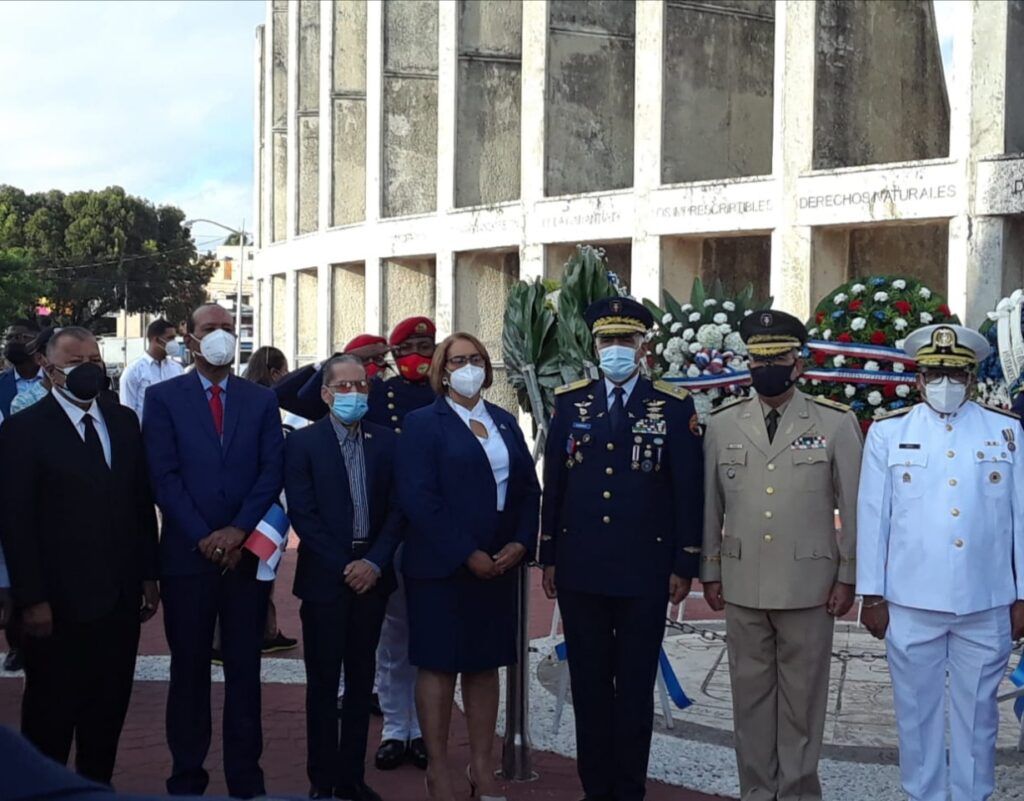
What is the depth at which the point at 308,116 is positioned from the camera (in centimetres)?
3597

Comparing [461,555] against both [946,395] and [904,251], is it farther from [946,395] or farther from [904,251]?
[904,251]

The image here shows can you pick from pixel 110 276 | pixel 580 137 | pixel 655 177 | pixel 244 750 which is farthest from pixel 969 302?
pixel 110 276

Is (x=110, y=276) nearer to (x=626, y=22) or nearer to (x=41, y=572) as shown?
(x=626, y=22)

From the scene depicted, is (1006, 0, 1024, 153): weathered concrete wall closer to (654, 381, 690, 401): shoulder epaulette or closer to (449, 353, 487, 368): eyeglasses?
(654, 381, 690, 401): shoulder epaulette

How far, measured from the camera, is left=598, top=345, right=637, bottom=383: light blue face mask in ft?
20.4

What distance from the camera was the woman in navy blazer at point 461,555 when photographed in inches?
238

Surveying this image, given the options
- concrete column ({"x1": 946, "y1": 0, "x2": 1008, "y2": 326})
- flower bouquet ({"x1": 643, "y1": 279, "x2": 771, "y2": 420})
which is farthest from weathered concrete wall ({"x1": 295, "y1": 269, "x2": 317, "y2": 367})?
flower bouquet ({"x1": 643, "y1": 279, "x2": 771, "y2": 420})

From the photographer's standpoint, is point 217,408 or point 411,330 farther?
point 411,330

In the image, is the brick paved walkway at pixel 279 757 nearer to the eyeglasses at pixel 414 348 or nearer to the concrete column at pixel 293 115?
the eyeglasses at pixel 414 348

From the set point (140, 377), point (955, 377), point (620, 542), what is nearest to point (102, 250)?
point (140, 377)

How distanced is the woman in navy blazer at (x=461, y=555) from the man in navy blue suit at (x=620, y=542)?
252mm

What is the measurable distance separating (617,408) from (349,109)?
28.0m

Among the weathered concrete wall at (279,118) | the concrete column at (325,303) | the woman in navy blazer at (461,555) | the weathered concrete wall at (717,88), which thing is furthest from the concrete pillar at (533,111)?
the woman in navy blazer at (461,555)

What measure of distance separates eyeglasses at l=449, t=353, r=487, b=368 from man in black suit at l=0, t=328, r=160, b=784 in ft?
4.88
